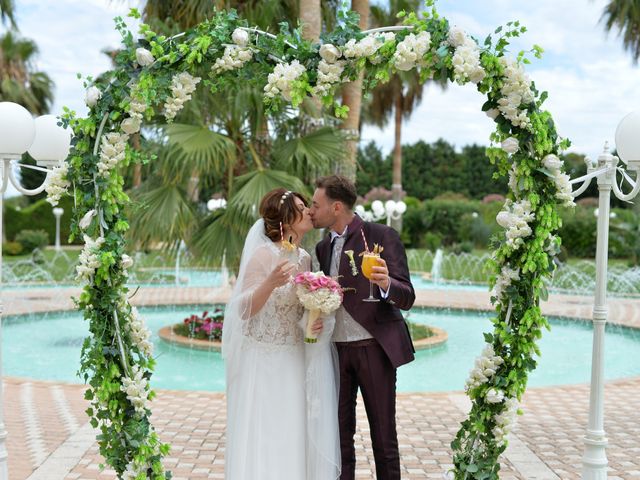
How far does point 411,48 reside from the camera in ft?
11.4

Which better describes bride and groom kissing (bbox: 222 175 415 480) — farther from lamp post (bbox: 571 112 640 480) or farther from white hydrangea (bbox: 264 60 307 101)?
lamp post (bbox: 571 112 640 480)

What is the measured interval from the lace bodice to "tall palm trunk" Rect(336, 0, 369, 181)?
5.04 metres

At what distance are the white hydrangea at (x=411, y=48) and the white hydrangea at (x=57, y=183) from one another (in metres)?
1.77

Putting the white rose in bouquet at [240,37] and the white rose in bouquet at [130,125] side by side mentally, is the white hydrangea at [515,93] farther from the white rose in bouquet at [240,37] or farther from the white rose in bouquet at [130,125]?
the white rose in bouquet at [130,125]

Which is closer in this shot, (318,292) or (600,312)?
(318,292)

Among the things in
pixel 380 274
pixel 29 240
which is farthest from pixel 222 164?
pixel 29 240

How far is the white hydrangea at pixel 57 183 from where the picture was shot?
3666mm

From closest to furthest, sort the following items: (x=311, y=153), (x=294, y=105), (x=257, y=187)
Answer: (x=294, y=105) → (x=257, y=187) → (x=311, y=153)

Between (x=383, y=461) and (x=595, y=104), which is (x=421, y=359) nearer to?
(x=383, y=461)

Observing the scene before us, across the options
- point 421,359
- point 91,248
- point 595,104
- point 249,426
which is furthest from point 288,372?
point 595,104

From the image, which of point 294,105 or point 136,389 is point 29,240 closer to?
point 136,389

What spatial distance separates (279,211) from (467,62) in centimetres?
119

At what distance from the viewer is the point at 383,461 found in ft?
12.3

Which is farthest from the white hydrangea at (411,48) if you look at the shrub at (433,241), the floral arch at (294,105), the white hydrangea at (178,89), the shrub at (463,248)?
the shrub at (433,241)
